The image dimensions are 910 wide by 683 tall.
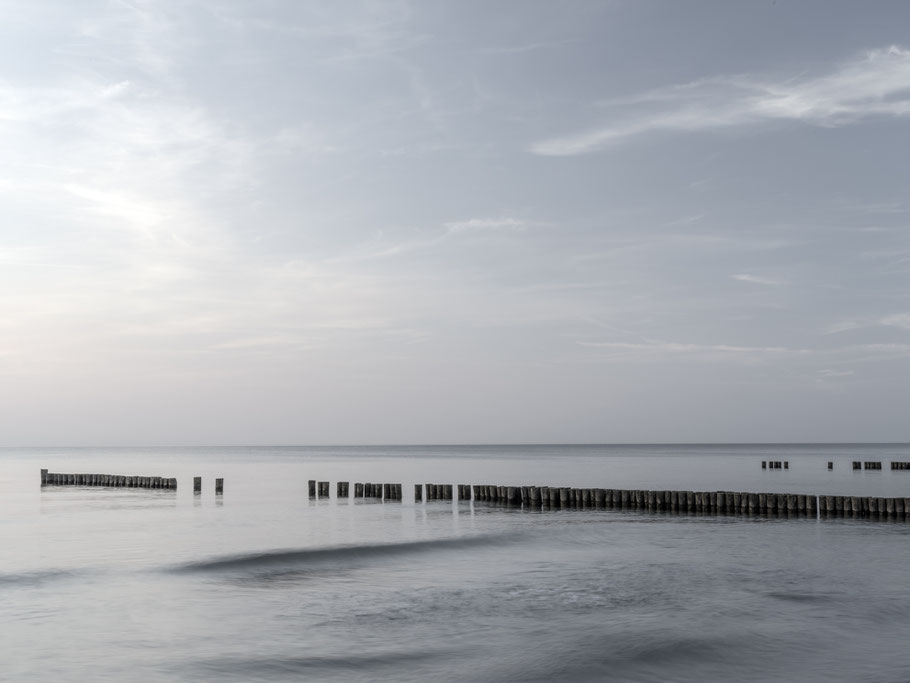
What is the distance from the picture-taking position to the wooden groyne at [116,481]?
6264cm

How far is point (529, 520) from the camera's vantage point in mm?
38938

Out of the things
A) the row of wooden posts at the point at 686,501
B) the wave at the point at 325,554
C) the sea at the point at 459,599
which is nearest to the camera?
the sea at the point at 459,599

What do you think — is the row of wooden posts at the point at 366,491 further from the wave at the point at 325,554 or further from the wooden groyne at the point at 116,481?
the wave at the point at 325,554

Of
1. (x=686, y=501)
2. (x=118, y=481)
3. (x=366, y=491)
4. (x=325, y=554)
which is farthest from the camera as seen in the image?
(x=118, y=481)

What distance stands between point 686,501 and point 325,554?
20.7 m

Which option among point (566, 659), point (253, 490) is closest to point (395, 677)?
point (566, 659)

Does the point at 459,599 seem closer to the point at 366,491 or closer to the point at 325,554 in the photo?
the point at 325,554

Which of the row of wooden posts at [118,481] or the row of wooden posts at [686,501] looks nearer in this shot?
the row of wooden posts at [686,501]

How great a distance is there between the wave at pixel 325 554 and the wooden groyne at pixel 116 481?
35.1m

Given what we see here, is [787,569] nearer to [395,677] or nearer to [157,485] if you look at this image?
[395,677]

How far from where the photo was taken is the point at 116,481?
209ft

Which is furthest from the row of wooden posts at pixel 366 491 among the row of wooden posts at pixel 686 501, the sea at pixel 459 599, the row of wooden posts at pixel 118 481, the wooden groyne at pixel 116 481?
the wooden groyne at pixel 116 481

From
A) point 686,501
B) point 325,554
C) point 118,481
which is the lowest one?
point 325,554

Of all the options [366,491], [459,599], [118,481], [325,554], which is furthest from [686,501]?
[118,481]
